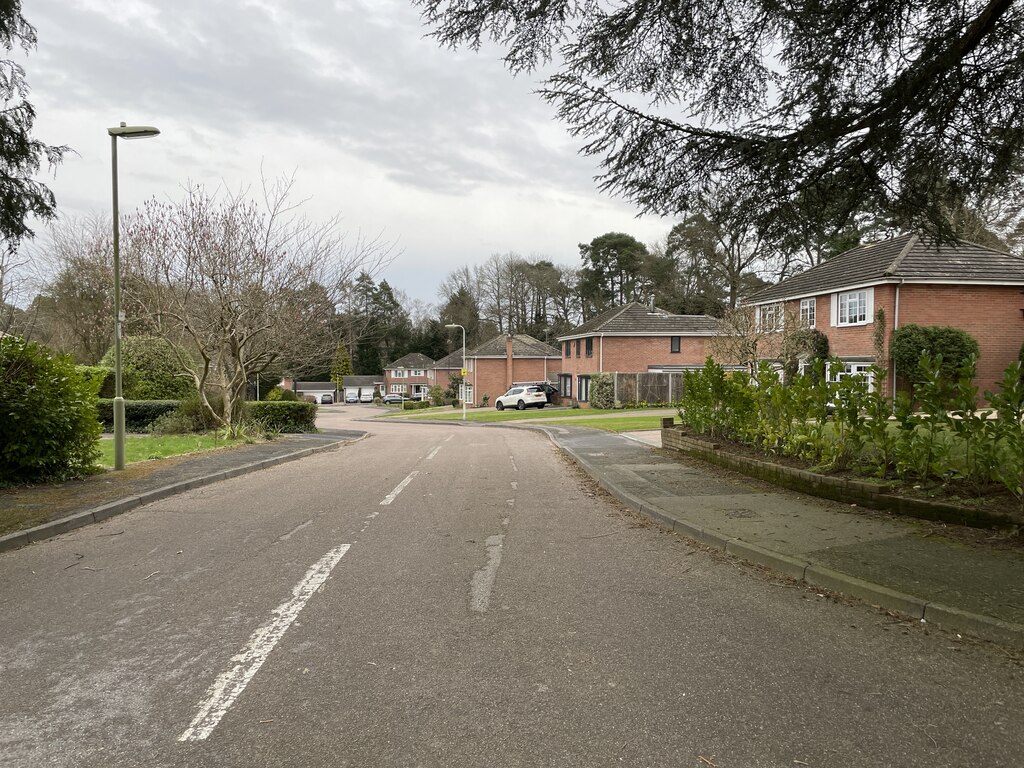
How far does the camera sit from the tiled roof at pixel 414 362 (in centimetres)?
8819

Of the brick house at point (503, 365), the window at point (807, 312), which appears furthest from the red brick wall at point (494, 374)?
the window at point (807, 312)

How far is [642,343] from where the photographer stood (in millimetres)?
45469

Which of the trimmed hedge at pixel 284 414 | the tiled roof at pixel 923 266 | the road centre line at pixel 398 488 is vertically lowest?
the road centre line at pixel 398 488

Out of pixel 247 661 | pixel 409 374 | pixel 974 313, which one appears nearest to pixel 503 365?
pixel 409 374

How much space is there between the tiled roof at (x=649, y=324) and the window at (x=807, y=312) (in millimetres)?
13550

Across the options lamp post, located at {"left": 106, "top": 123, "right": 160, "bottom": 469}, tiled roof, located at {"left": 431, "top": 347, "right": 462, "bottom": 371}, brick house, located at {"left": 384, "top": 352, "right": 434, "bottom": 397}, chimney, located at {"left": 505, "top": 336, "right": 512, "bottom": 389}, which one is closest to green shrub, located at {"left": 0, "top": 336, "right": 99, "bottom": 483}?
lamp post, located at {"left": 106, "top": 123, "right": 160, "bottom": 469}

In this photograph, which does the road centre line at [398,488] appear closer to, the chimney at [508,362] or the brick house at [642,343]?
the brick house at [642,343]

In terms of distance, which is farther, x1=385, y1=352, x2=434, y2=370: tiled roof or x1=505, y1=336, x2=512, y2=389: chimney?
x1=385, y1=352, x2=434, y2=370: tiled roof

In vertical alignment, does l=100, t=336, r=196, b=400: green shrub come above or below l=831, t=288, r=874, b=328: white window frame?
below

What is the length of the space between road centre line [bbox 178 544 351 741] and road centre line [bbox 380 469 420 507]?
3742 millimetres

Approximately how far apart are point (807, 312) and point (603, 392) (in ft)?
49.4

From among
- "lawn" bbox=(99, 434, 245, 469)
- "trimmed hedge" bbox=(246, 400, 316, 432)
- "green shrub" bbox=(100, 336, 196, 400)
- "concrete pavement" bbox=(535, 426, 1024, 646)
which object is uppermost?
"green shrub" bbox=(100, 336, 196, 400)

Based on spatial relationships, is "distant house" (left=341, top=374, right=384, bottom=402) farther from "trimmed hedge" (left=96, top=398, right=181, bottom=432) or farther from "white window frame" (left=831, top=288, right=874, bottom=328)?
"white window frame" (left=831, top=288, right=874, bottom=328)

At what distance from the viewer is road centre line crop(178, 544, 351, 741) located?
3.21m
